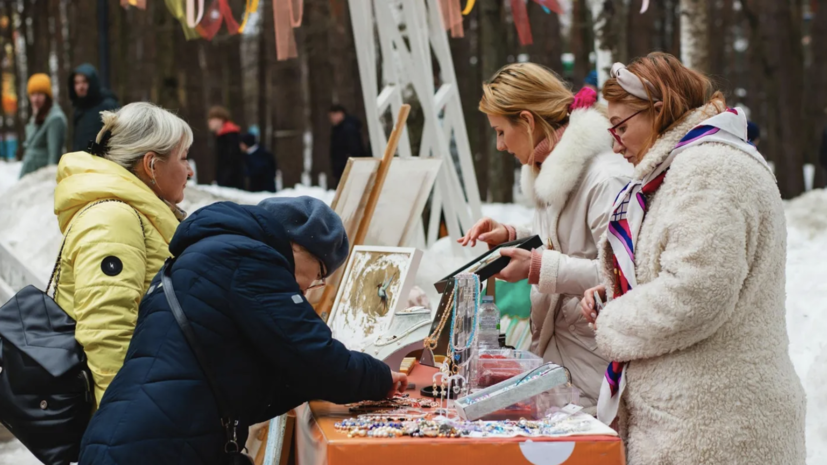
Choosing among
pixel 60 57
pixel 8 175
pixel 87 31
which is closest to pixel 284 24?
pixel 8 175

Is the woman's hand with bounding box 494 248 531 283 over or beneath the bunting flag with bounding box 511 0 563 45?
beneath

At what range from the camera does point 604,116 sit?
113 inches

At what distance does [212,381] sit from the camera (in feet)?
7.04

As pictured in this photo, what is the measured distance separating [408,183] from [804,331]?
2741 millimetres

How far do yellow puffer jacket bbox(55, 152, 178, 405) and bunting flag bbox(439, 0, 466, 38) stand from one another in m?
3.98

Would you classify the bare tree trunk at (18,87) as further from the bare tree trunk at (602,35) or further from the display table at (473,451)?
the display table at (473,451)

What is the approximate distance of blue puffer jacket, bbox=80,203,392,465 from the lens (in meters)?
2.10

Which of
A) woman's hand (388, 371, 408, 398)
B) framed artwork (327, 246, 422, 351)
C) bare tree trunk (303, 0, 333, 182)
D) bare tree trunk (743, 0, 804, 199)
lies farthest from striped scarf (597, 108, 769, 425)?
bare tree trunk (303, 0, 333, 182)

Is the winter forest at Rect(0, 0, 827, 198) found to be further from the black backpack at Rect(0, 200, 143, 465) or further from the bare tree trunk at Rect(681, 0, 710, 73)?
the black backpack at Rect(0, 200, 143, 465)

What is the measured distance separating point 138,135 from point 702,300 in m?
1.84

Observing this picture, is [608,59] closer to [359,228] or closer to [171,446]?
[359,228]

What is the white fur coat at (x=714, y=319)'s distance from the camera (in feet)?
6.69

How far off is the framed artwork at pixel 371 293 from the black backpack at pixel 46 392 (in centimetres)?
97

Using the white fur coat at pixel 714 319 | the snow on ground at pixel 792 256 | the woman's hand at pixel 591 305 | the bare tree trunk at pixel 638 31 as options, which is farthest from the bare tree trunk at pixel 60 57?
Answer: the white fur coat at pixel 714 319
